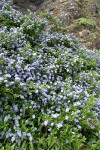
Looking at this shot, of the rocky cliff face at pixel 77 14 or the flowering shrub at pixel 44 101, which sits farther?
the rocky cliff face at pixel 77 14

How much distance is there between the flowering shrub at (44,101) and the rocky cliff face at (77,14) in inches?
117

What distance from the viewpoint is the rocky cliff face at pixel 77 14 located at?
7.03 meters

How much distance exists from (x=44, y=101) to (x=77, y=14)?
5446 millimetres

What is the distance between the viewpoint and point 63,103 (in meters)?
3.31

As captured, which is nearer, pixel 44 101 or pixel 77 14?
pixel 44 101

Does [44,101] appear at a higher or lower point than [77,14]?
higher

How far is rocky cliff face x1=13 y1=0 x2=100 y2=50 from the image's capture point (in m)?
7.03

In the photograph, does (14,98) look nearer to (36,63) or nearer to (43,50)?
(36,63)

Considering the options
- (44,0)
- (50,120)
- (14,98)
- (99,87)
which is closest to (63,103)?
(50,120)

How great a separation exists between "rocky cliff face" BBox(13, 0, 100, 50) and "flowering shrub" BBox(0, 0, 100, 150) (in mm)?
2974

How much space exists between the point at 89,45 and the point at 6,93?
4288 mm

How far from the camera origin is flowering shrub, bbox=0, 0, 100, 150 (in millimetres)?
2918

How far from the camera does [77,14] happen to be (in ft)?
26.5

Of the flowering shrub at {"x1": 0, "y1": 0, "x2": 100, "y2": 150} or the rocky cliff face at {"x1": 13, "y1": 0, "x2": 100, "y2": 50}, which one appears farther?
the rocky cliff face at {"x1": 13, "y1": 0, "x2": 100, "y2": 50}
